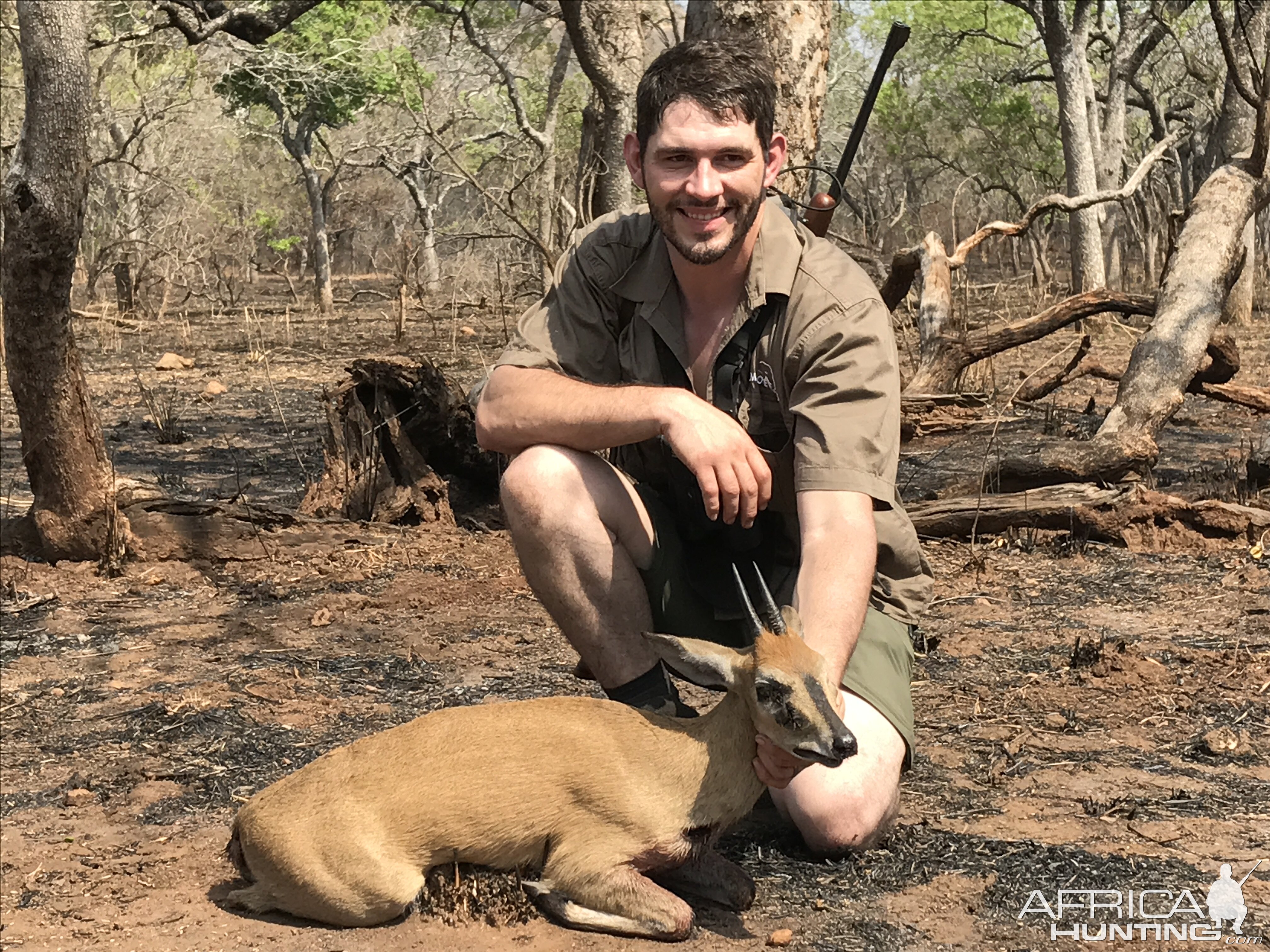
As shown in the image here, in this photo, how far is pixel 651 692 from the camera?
3.69 meters

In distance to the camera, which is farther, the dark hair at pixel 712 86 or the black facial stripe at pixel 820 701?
the dark hair at pixel 712 86

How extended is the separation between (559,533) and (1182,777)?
1.86 meters

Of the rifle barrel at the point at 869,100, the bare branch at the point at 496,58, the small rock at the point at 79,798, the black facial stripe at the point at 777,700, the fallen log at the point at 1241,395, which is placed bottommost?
the small rock at the point at 79,798

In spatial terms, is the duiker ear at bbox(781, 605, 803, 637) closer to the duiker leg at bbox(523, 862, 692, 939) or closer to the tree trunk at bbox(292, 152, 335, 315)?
the duiker leg at bbox(523, 862, 692, 939)

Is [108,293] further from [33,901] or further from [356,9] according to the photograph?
[33,901]

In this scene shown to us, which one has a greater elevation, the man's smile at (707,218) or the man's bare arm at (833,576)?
the man's smile at (707,218)

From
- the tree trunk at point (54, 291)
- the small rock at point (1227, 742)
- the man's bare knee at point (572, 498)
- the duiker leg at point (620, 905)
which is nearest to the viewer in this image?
the duiker leg at point (620, 905)

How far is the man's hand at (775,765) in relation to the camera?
115 inches

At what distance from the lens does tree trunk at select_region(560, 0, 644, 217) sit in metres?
8.95

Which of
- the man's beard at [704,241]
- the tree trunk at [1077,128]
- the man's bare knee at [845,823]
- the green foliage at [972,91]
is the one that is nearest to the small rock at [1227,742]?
the man's bare knee at [845,823]

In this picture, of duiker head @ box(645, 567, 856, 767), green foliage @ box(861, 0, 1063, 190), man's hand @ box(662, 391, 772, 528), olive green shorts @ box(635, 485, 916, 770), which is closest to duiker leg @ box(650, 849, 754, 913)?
duiker head @ box(645, 567, 856, 767)

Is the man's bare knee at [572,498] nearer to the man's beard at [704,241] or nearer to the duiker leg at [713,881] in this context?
the man's beard at [704,241]

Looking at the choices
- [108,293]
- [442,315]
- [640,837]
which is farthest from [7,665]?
[108,293]

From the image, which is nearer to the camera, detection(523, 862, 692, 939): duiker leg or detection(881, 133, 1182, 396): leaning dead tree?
detection(523, 862, 692, 939): duiker leg
